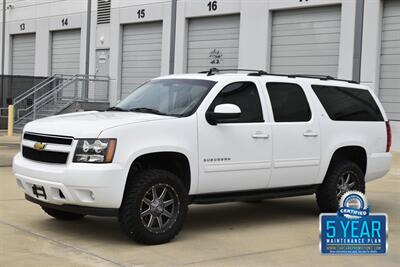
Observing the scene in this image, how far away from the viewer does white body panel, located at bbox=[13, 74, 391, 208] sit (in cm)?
634

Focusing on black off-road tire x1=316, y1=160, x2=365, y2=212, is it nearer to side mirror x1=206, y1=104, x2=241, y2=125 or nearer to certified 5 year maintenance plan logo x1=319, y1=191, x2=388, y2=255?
side mirror x1=206, y1=104, x2=241, y2=125

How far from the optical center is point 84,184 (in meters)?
6.25

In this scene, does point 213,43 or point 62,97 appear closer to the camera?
point 213,43

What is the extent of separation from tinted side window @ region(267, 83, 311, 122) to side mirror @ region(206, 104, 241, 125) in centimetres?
94

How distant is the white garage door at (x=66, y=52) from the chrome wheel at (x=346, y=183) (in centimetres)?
2474

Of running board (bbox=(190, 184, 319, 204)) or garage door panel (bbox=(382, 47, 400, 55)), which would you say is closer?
running board (bbox=(190, 184, 319, 204))

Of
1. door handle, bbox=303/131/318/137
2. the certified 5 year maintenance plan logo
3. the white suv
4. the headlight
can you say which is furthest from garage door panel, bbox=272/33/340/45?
the certified 5 year maintenance plan logo

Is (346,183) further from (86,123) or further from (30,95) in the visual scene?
(30,95)

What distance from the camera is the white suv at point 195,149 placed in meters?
6.38

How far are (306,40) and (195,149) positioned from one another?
625 inches

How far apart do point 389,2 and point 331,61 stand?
2.77 meters

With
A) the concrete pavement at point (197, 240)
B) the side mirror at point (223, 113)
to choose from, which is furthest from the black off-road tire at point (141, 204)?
the side mirror at point (223, 113)

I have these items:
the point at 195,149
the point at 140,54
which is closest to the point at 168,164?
the point at 195,149

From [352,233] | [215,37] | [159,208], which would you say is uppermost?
[215,37]
